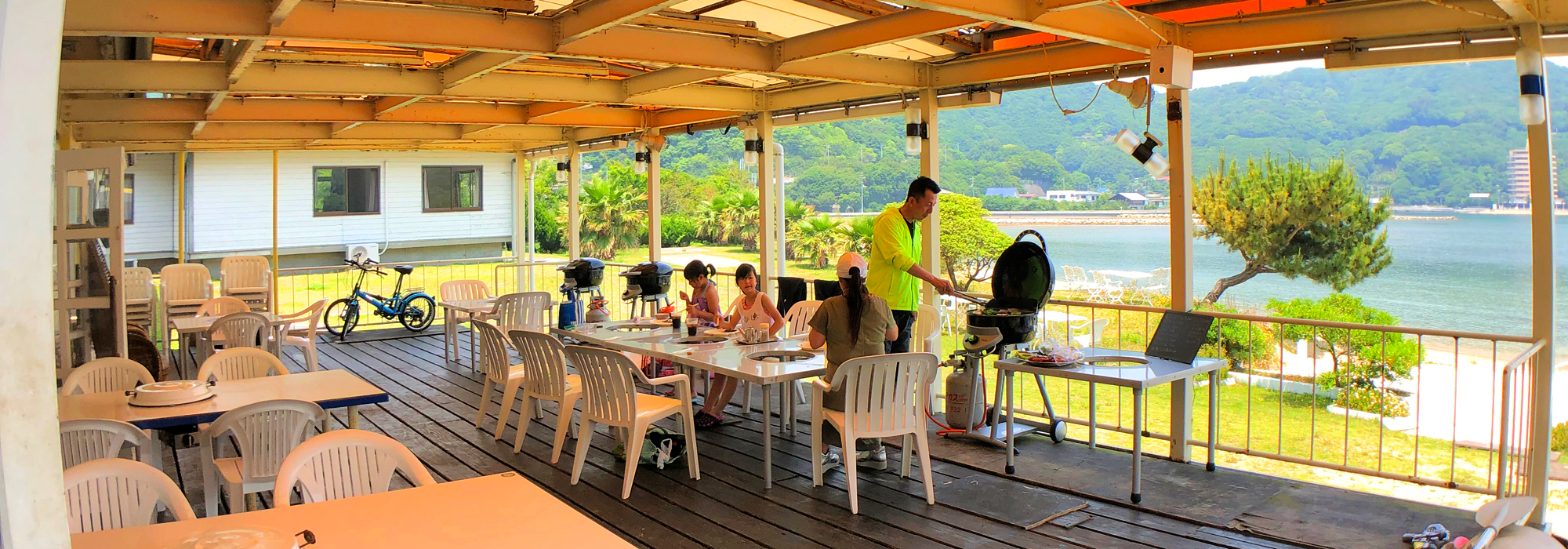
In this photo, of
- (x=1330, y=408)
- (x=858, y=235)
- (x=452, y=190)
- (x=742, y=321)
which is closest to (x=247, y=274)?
(x=452, y=190)

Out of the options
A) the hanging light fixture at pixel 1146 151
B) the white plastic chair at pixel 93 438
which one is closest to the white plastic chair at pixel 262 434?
the white plastic chair at pixel 93 438

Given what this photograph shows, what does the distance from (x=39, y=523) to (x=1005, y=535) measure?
4.01 meters

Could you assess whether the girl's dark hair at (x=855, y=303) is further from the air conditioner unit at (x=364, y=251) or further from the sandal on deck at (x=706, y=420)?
the air conditioner unit at (x=364, y=251)

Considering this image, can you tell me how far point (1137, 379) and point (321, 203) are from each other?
1558 centimetres

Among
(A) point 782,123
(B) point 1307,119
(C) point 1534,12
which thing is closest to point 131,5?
(A) point 782,123

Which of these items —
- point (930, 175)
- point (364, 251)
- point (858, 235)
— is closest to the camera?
point (930, 175)

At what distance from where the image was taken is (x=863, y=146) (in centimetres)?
4259

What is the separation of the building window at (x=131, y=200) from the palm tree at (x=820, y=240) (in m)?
16.4

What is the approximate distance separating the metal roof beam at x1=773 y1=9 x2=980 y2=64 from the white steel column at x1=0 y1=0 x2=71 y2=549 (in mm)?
4000

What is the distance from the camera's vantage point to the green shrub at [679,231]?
3809 centimetres

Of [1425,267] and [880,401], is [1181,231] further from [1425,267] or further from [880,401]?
[1425,267]

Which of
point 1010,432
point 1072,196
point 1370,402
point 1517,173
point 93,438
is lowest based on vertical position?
point 1370,402

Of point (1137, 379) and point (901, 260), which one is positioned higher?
point (901, 260)

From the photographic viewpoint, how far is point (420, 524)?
2605 millimetres
